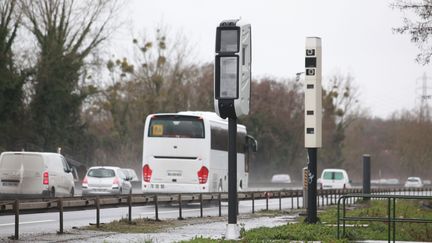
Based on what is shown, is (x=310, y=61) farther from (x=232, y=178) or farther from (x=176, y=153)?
(x=176, y=153)

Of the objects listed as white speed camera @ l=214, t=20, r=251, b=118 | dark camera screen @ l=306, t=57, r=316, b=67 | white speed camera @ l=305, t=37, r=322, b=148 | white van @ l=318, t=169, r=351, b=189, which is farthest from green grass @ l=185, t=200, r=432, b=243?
white van @ l=318, t=169, r=351, b=189

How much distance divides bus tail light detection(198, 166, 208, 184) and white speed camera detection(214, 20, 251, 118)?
22.1 metres

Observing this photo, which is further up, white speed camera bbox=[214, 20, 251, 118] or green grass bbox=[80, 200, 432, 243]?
white speed camera bbox=[214, 20, 251, 118]

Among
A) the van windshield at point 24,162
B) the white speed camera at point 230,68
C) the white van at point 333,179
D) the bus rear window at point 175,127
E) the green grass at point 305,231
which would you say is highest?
the white speed camera at point 230,68

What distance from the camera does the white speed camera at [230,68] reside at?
1698 centimetres

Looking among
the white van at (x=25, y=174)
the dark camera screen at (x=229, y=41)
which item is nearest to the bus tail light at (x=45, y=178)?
the white van at (x=25, y=174)

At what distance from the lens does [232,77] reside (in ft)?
56.1

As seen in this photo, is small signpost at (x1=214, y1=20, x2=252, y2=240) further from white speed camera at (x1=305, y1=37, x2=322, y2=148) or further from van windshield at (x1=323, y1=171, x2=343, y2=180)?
van windshield at (x1=323, y1=171, x2=343, y2=180)

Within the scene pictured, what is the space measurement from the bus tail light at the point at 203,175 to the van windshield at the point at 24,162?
6.86 m

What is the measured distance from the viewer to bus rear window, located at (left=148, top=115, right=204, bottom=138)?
39.2m

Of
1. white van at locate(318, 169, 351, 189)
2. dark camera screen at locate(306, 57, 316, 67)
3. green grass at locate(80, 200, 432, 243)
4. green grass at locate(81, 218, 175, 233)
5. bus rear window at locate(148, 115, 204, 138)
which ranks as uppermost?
dark camera screen at locate(306, 57, 316, 67)

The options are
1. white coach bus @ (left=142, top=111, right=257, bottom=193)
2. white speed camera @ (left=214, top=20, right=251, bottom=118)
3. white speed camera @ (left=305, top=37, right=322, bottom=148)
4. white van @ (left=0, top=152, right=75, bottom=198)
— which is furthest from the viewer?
white coach bus @ (left=142, top=111, right=257, bottom=193)

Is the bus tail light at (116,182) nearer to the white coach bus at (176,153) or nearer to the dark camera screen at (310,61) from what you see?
the white coach bus at (176,153)

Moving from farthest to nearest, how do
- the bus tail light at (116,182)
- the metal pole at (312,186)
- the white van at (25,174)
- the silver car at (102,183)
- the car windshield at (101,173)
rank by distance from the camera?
1. the car windshield at (101,173)
2. the bus tail light at (116,182)
3. the silver car at (102,183)
4. the white van at (25,174)
5. the metal pole at (312,186)
